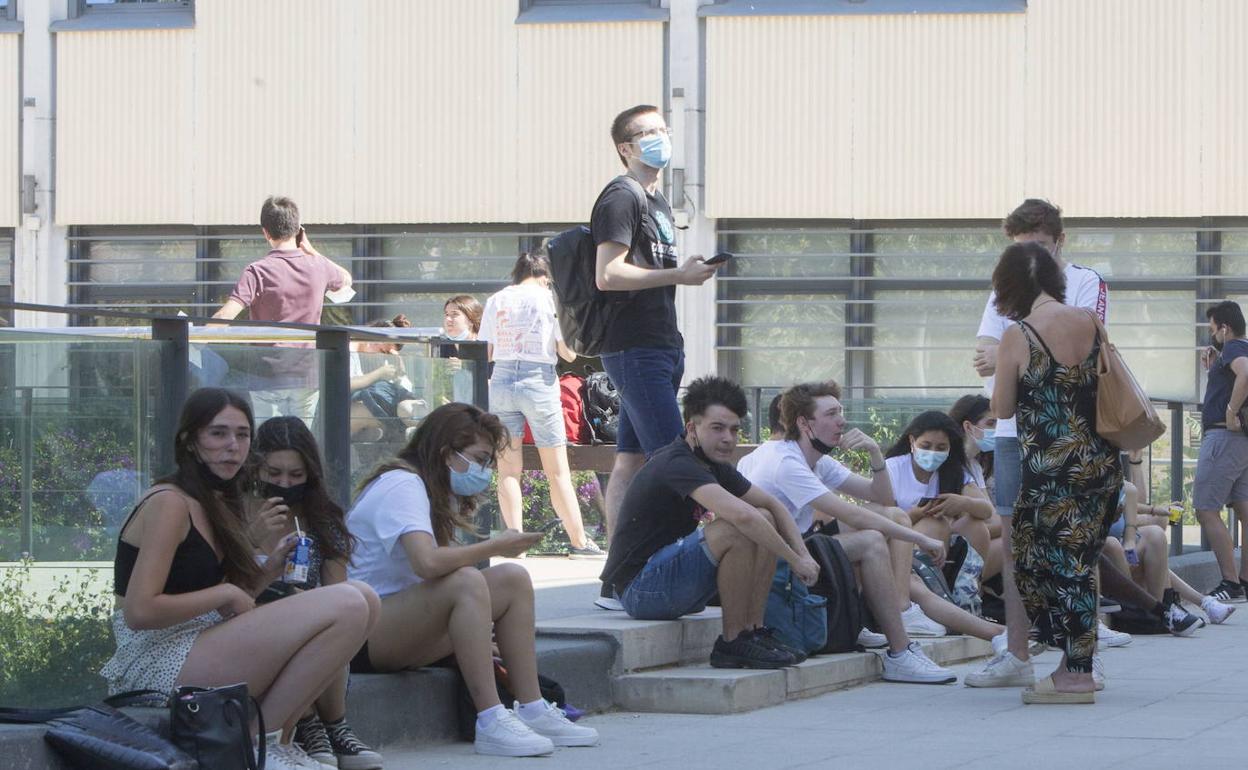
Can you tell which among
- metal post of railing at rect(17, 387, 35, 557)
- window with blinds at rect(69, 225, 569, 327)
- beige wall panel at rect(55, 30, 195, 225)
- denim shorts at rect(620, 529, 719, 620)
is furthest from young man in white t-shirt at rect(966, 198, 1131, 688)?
beige wall panel at rect(55, 30, 195, 225)

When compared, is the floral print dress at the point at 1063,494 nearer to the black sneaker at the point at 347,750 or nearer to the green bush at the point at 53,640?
the black sneaker at the point at 347,750

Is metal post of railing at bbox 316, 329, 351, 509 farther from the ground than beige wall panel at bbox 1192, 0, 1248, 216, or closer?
closer

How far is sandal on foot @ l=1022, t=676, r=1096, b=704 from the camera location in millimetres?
7859

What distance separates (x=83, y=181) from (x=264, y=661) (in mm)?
14422

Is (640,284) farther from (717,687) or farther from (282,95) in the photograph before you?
(282,95)

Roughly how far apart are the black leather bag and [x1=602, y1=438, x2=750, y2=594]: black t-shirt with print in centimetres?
287

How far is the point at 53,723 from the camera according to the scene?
203 inches

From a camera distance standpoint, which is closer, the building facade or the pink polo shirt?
the pink polo shirt

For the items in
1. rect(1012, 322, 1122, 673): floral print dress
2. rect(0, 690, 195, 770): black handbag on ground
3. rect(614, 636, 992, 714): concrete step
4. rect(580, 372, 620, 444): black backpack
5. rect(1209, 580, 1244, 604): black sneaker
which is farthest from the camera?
rect(1209, 580, 1244, 604): black sneaker

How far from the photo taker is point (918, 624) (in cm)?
976

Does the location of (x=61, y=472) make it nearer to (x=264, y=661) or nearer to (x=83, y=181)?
(x=264, y=661)

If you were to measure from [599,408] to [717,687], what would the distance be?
230 inches

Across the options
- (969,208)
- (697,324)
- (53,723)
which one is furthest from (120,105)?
(53,723)

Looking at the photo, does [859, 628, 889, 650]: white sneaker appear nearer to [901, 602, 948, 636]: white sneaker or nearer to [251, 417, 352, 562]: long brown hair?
[901, 602, 948, 636]: white sneaker
